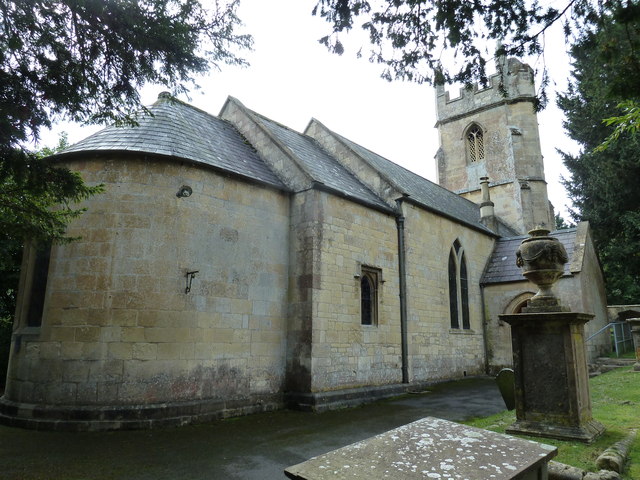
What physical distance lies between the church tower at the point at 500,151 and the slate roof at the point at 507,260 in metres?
5.22

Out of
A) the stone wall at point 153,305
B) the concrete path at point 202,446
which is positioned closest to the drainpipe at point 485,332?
the concrete path at point 202,446

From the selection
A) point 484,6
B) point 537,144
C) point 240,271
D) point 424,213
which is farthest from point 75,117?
point 537,144

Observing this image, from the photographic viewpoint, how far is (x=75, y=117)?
5.57m

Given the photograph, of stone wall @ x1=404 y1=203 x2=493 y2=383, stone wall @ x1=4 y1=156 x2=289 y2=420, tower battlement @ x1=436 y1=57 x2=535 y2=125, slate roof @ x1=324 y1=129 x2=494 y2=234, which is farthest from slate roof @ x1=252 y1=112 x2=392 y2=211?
tower battlement @ x1=436 y1=57 x2=535 y2=125

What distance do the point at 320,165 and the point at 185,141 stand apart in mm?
4435

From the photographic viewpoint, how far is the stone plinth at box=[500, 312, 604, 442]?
5.75 meters

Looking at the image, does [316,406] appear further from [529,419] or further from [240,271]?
Answer: [529,419]

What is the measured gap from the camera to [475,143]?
26.3 metres

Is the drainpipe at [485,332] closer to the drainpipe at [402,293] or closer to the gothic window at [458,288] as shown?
the gothic window at [458,288]

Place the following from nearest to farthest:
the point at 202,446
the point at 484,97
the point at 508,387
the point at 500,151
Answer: the point at 202,446, the point at 508,387, the point at 500,151, the point at 484,97

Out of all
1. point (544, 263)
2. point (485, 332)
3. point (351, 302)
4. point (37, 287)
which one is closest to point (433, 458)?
point (544, 263)

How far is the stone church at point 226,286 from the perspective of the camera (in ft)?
25.0

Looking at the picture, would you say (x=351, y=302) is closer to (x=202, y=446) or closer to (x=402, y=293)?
(x=402, y=293)

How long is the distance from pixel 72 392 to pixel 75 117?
15.8ft
